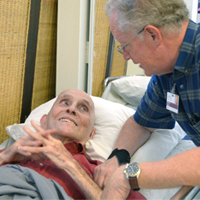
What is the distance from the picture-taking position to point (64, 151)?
1.33 m

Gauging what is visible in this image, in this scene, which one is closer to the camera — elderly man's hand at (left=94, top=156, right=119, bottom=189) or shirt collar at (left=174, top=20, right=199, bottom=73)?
shirt collar at (left=174, top=20, right=199, bottom=73)

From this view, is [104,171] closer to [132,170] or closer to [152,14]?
[132,170]

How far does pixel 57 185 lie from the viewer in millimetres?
Result: 1291

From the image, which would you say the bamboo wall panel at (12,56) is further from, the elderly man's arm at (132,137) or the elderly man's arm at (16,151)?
the elderly man's arm at (132,137)

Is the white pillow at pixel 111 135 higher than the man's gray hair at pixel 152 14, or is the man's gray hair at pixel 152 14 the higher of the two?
the man's gray hair at pixel 152 14

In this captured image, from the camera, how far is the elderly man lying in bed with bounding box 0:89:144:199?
1288mm

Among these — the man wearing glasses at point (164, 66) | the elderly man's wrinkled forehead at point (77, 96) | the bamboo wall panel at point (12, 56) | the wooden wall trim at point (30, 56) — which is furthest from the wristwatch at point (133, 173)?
the wooden wall trim at point (30, 56)

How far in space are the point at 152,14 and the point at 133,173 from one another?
72 cm

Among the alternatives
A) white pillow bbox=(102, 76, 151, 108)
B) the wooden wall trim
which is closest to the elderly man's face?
the wooden wall trim

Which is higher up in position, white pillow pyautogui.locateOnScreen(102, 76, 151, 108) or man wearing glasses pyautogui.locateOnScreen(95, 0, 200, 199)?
man wearing glasses pyautogui.locateOnScreen(95, 0, 200, 199)

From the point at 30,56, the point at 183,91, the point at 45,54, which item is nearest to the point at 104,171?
the point at 183,91

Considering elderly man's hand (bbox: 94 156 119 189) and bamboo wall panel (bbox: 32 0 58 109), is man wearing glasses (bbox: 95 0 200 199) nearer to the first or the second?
elderly man's hand (bbox: 94 156 119 189)

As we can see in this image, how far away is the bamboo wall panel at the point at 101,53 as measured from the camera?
2834 mm

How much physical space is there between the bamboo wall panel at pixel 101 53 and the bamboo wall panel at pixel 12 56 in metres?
0.76
